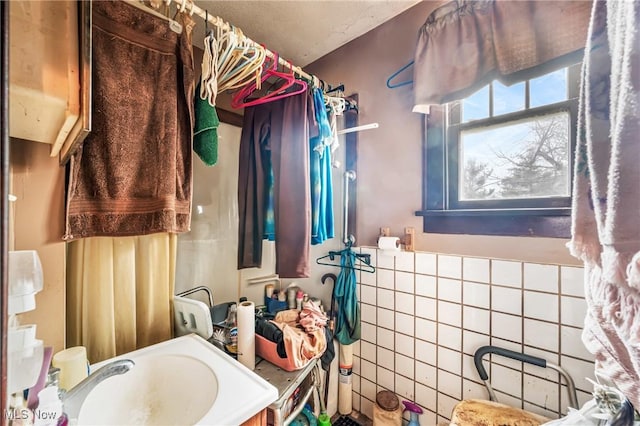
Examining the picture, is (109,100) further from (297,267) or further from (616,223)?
(616,223)

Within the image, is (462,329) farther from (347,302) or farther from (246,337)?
(246,337)

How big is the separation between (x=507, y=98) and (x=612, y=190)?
915mm

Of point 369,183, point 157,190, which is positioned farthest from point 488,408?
point 157,190

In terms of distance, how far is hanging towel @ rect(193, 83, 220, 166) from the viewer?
0.86 meters

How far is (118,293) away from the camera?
955mm

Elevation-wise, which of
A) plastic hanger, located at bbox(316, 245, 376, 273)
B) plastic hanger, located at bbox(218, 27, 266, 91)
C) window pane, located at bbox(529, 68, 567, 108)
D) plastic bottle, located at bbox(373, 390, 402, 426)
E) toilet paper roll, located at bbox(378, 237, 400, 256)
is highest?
plastic hanger, located at bbox(218, 27, 266, 91)

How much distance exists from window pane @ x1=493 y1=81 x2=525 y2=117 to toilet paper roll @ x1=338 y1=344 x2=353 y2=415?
1.41 metres

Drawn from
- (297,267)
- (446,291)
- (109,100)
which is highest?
(109,100)

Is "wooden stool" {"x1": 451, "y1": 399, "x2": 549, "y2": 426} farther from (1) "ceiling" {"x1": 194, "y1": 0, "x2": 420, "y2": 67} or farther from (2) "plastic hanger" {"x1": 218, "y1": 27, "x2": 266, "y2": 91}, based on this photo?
(1) "ceiling" {"x1": 194, "y1": 0, "x2": 420, "y2": 67}

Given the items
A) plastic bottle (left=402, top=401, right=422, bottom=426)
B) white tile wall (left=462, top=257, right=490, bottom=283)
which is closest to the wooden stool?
plastic bottle (left=402, top=401, right=422, bottom=426)

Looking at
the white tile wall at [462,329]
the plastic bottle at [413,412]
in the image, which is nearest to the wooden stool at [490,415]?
the white tile wall at [462,329]

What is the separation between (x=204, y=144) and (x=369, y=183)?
89 cm

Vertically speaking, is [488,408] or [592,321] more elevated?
[592,321]

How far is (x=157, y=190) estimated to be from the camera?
0.78 metres
